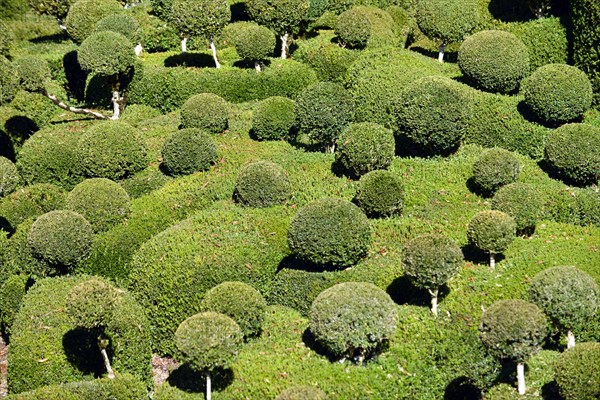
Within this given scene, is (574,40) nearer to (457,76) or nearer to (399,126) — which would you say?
(457,76)

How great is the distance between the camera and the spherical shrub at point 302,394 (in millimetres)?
16391

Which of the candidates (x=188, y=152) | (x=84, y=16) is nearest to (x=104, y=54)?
(x=84, y=16)

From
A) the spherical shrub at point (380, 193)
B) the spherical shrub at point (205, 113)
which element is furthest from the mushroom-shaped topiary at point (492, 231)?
the spherical shrub at point (205, 113)

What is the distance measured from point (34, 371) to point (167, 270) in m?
3.64

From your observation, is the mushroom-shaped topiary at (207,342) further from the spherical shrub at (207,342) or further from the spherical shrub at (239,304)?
the spherical shrub at (239,304)

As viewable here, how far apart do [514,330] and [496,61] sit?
47.1ft

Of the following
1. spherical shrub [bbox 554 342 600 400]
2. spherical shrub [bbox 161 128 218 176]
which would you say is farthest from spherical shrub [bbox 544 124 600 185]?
spherical shrub [bbox 161 128 218 176]

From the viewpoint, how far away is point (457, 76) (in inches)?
1241

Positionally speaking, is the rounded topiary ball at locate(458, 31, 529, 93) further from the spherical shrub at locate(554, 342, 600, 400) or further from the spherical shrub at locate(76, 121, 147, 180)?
the spherical shrub at locate(554, 342, 600, 400)

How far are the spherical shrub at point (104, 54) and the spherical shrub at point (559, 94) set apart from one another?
1325cm

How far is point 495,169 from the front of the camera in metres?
24.6

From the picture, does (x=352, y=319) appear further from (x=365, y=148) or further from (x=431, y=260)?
(x=365, y=148)

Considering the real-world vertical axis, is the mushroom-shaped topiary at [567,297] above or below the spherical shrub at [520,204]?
above

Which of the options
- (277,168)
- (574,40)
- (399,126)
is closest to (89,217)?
(277,168)
